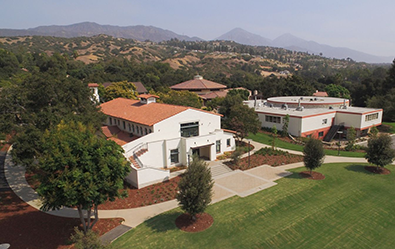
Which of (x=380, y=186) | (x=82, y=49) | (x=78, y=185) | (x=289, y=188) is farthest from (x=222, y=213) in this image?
(x=82, y=49)

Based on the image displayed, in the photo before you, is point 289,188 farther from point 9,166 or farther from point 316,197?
point 9,166

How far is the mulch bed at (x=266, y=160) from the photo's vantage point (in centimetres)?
2725

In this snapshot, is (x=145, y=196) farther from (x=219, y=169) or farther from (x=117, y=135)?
(x=117, y=135)

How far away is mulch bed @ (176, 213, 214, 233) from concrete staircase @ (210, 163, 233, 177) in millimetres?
7982

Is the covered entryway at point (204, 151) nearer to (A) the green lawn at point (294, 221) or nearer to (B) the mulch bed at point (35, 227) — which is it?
(A) the green lawn at point (294, 221)

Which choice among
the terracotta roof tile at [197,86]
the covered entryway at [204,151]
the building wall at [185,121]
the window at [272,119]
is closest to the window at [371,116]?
the window at [272,119]

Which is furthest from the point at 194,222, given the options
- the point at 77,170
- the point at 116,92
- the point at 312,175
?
the point at 116,92

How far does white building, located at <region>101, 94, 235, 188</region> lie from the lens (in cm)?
2361

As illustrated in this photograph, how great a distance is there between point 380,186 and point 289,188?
25.7 feet

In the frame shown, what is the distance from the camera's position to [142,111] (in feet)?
102

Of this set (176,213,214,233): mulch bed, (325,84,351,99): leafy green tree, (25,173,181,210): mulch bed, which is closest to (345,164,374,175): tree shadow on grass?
(176,213,214,233): mulch bed

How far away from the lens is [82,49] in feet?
622

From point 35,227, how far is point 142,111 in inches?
676

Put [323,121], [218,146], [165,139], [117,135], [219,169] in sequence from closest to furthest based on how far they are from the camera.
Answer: [219,169]
[165,139]
[218,146]
[117,135]
[323,121]
